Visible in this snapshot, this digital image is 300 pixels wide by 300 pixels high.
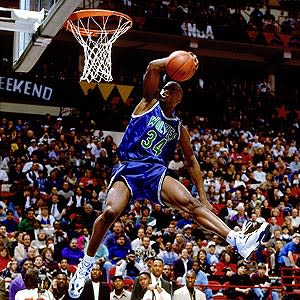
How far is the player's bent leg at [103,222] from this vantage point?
5840 millimetres

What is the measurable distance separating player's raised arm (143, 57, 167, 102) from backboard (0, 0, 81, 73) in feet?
3.90

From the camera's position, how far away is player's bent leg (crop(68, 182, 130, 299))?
19.2 ft

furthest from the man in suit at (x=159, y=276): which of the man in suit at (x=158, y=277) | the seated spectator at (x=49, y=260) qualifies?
the seated spectator at (x=49, y=260)

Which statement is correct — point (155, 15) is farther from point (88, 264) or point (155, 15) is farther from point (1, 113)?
point (88, 264)

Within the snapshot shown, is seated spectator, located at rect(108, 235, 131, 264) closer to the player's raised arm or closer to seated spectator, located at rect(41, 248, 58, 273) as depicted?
seated spectator, located at rect(41, 248, 58, 273)

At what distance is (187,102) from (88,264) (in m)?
16.6

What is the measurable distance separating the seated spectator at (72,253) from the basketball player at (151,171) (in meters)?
5.31

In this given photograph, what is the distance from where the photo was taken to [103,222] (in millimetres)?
5867

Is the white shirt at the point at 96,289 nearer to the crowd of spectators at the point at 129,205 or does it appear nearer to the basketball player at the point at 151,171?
the crowd of spectators at the point at 129,205

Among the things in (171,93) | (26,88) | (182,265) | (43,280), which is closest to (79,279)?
(171,93)

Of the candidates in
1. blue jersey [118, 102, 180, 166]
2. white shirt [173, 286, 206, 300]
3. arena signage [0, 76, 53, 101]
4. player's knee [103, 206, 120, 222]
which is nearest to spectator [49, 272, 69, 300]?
white shirt [173, 286, 206, 300]

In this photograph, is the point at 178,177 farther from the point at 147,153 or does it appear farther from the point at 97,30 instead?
the point at 147,153

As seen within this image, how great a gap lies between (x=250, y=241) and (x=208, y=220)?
0.42 m

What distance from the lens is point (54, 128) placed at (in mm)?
18203
